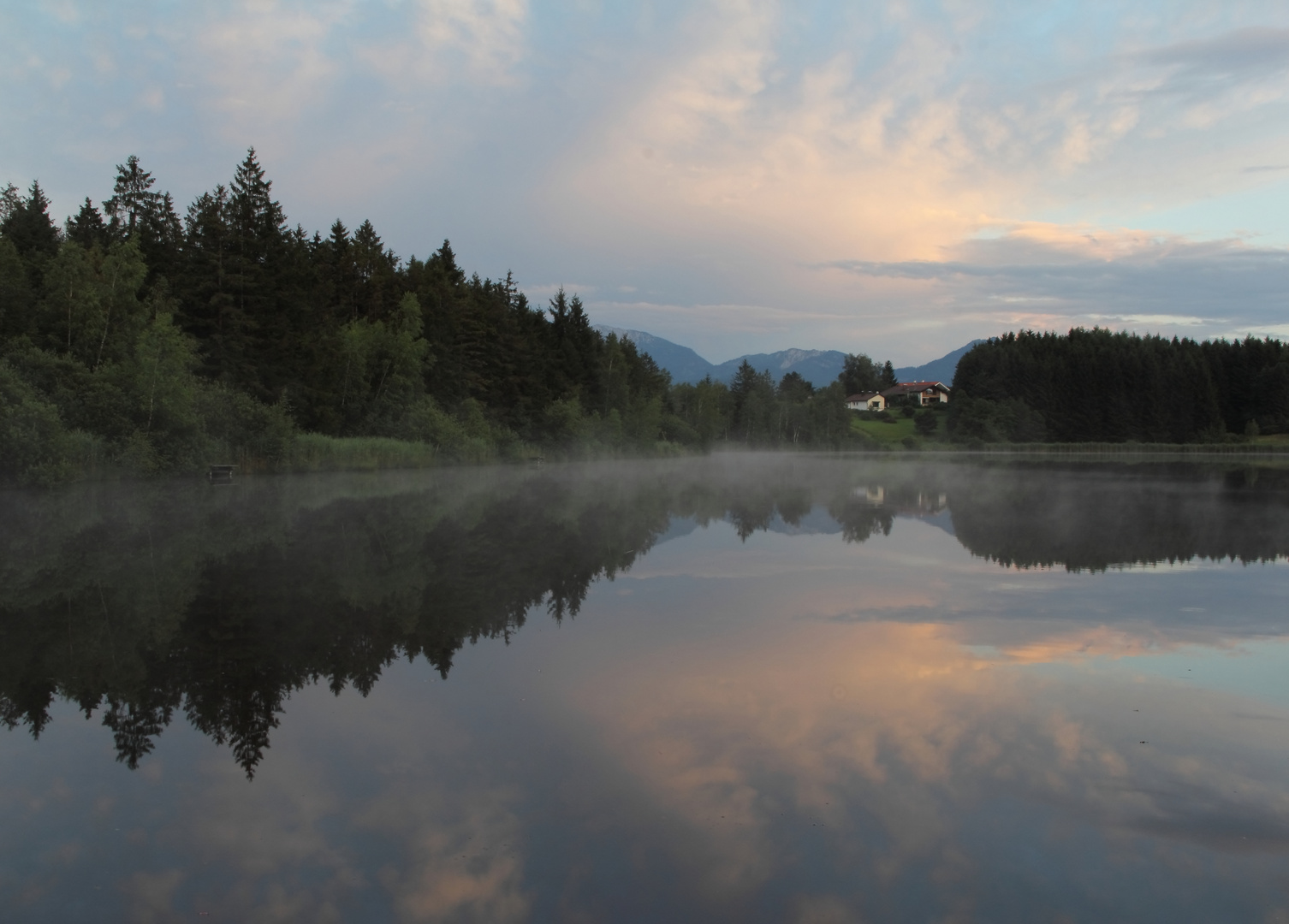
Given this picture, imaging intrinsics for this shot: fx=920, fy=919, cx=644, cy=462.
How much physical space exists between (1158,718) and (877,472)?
1861 inches

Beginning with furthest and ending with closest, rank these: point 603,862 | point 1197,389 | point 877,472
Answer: point 1197,389 → point 877,472 → point 603,862

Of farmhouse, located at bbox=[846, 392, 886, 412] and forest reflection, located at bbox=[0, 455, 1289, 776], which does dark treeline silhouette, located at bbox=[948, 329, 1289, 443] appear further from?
forest reflection, located at bbox=[0, 455, 1289, 776]

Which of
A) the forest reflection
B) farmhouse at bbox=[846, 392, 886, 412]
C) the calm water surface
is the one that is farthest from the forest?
farmhouse at bbox=[846, 392, 886, 412]

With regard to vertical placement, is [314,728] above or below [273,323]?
below

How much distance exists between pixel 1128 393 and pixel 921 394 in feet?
149

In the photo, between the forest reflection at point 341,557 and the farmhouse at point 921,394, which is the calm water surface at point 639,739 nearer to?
the forest reflection at point 341,557

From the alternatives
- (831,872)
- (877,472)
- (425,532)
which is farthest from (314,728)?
(877,472)

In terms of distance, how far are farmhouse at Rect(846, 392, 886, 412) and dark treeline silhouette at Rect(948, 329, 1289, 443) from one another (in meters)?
30.7

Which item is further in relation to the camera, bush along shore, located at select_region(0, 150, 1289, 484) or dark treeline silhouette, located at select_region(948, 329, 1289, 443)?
dark treeline silhouette, located at select_region(948, 329, 1289, 443)

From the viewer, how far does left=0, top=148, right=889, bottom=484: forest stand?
34156 mm

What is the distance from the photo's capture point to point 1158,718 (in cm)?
702

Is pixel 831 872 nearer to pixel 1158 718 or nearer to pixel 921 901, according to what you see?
pixel 921 901

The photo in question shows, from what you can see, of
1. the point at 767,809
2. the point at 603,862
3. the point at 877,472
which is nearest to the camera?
the point at 603,862

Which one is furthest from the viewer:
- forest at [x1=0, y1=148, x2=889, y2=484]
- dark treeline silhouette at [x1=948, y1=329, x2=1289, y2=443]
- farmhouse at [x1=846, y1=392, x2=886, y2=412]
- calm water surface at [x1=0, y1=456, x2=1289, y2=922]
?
farmhouse at [x1=846, y1=392, x2=886, y2=412]
